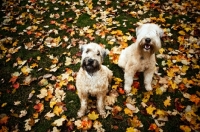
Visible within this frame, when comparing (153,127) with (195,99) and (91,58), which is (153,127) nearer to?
(195,99)

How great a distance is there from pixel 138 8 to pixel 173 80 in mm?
3428

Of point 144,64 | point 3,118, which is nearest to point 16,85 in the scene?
point 3,118

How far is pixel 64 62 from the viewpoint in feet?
17.7

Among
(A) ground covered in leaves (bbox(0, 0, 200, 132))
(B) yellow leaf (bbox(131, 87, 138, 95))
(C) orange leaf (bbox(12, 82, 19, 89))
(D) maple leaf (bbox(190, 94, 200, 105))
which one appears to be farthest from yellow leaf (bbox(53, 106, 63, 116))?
(D) maple leaf (bbox(190, 94, 200, 105))

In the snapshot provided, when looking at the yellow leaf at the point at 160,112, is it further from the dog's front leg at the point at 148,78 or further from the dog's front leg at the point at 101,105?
the dog's front leg at the point at 101,105

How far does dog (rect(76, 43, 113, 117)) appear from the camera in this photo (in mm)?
3508

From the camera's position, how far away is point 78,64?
5289 mm

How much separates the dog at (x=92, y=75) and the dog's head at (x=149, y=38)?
0.75 m

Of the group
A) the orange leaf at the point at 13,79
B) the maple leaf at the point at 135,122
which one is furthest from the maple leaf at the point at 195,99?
the orange leaf at the point at 13,79

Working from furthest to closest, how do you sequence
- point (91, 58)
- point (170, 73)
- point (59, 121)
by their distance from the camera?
point (170, 73)
point (59, 121)
point (91, 58)

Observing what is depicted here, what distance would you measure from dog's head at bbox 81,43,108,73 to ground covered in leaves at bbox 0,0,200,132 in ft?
3.78

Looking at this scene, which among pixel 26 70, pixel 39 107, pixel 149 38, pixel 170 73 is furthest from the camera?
pixel 26 70

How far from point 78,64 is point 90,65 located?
187 cm

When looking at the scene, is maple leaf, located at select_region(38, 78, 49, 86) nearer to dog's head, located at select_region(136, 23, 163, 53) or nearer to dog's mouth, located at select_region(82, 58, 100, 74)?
dog's mouth, located at select_region(82, 58, 100, 74)
